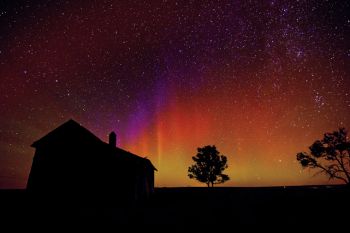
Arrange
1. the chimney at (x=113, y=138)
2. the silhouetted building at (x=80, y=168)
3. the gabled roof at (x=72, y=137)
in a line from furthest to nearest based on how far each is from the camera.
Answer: the chimney at (x=113, y=138), the gabled roof at (x=72, y=137), the silhouetted building at (x=80, y=168)

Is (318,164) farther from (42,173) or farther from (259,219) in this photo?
(42,173)

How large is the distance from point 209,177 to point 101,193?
26837 mm

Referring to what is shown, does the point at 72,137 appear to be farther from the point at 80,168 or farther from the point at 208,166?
the point at 208,166

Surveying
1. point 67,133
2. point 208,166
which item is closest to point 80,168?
point 67,133

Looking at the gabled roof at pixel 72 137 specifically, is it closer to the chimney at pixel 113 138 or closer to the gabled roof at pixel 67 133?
the gabled roof at pixel 67 133

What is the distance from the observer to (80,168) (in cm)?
1952

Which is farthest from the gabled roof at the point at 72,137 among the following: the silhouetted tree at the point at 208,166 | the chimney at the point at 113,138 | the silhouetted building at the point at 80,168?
the silhouetted tree at the point at 208,166

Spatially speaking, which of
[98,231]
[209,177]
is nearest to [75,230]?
[98,231]

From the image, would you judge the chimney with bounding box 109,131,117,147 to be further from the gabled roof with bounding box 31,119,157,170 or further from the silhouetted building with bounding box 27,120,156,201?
the silhouetted building with bounding box 27,120,156,201

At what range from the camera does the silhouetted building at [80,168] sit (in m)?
18.9

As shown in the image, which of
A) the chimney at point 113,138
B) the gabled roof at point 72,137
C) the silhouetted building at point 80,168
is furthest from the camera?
the chimney at point 113,138

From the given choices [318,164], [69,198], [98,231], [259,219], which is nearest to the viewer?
[98,231]

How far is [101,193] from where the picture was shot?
18.8 metres

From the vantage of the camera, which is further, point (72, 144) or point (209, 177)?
point (209, 177)
